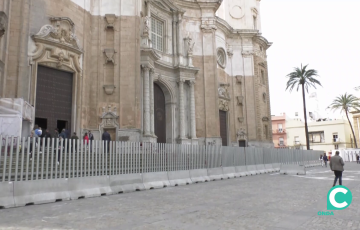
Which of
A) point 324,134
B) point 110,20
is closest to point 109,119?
point 110,20

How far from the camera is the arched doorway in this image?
26.9 meters

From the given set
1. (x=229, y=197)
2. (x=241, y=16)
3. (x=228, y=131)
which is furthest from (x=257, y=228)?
(x=241, y=16)

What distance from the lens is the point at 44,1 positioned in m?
18.0

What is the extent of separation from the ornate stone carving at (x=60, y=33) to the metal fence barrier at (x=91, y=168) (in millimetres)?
9193

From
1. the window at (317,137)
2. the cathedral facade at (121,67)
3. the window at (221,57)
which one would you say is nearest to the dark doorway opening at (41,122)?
the cathedral facade at (121,67)

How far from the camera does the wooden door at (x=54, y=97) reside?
17656 mm

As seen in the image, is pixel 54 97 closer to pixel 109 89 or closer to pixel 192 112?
pixel 109 89

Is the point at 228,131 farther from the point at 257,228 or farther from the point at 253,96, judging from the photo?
the point at 257,228

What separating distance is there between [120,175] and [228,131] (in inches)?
945

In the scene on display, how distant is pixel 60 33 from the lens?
725 inches

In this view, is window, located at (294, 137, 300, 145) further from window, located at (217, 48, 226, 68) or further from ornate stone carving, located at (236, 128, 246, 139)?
window, located at (217, 48, 226, 68)

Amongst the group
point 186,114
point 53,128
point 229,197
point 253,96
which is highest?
point 253,96

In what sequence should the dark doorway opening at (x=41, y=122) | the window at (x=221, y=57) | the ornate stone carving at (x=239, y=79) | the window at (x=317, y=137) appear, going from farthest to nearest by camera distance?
the window at (x=317, y=137) < the ornate stone carving at (x=239, y=79) < the window at (x=221, y=57) < the dark doorway opening at (x=41, y=122)

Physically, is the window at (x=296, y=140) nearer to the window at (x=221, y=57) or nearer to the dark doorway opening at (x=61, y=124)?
the window at (x=221, y=57)
